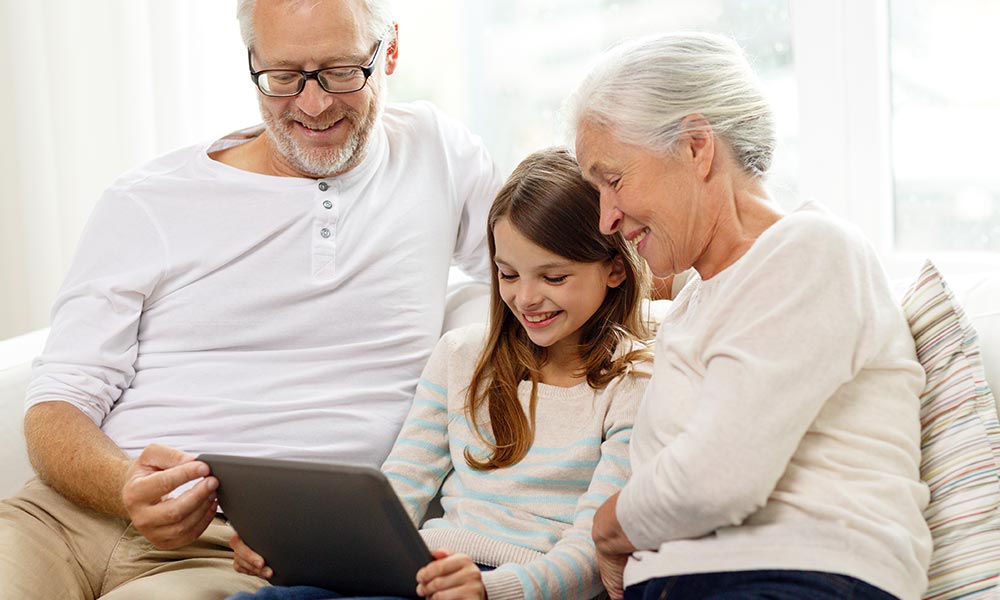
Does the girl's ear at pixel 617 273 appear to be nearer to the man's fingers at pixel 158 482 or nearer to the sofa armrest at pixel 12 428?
the man's fingers at pixel 158 482

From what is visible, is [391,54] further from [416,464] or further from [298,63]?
[416,464]

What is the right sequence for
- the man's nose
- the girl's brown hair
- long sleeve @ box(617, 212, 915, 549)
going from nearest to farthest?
1. long sleeve @ box(617, 212, 915, 549)
2. the girl's brown hair
3. the man's nose

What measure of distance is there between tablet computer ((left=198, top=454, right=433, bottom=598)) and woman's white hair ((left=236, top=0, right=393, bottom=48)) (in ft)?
2.60

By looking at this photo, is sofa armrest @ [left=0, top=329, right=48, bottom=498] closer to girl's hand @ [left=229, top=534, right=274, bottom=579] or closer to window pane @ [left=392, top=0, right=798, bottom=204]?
girl's hand @ [left=229, top=534, right=274, bottom=579]

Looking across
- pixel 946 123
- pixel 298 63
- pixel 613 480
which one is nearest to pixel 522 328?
pixel 613 480

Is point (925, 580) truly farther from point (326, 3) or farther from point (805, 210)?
point (326, 3)

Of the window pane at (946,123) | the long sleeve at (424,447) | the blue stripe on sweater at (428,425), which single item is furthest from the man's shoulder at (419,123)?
the window pane at (946,123)

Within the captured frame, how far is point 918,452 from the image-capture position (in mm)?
1279

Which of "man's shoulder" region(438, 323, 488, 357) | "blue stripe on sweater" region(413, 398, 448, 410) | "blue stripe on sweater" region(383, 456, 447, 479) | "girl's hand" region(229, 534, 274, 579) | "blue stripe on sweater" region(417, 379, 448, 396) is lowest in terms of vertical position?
"girl's hand" region(229, 534, 274, 579)

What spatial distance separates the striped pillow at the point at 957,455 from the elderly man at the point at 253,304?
84cm

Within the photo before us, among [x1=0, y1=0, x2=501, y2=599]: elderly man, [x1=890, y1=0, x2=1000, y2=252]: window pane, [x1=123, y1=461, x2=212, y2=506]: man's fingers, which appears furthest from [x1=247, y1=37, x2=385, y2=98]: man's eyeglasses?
[x1=890, y1=0, x2=1000, y2=252]: window pane

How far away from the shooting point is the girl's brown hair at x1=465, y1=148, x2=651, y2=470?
1582 mm

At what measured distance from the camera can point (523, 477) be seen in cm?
158

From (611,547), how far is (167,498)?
24.4 inches
